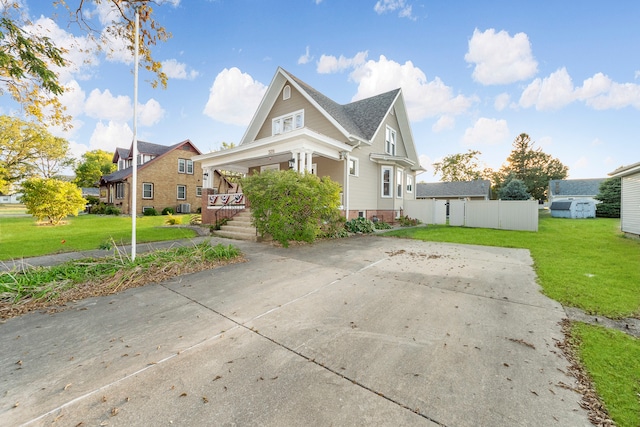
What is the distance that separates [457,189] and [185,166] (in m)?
37.6

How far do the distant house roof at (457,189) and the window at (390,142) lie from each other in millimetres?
25166

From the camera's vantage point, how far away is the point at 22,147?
80.3 ft

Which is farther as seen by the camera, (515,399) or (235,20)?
(235,20)

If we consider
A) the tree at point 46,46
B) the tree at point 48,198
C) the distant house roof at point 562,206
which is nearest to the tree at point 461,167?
the distant house roof at point 562,206

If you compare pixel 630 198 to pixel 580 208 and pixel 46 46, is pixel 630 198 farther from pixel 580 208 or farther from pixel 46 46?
pixel 46 46

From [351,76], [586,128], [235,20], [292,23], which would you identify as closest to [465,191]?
[586,128]

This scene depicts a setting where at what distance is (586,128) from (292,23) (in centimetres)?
2106

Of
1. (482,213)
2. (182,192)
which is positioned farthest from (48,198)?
(482,213)

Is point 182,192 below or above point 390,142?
below

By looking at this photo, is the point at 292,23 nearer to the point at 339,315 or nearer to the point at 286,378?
the point at 339,315

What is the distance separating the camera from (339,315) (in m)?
3.37

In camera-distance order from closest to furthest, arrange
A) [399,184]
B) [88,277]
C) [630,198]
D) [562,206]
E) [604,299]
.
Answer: [604,299] → [88,277] → [630,198] → [399,184] → [562,206]

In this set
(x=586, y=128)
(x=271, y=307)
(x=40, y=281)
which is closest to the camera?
(x=271, y=307)

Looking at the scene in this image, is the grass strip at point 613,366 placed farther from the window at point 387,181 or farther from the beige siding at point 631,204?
the window at point 387,181
